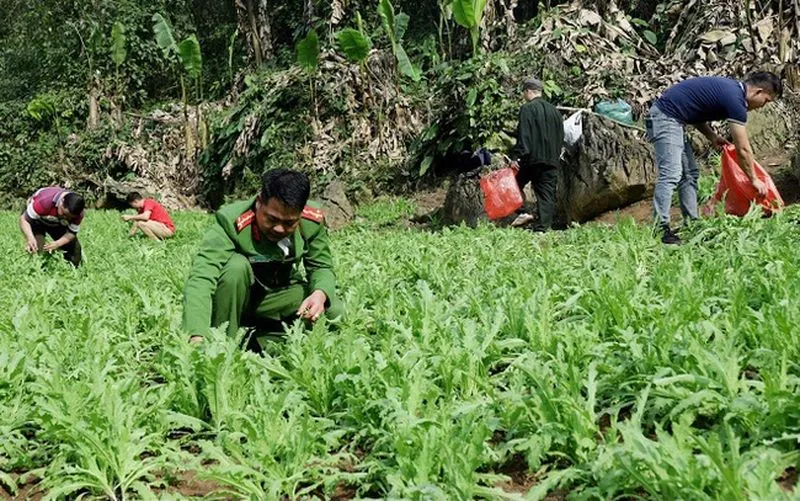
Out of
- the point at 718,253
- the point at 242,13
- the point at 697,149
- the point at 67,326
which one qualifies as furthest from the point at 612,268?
the point at 242,13

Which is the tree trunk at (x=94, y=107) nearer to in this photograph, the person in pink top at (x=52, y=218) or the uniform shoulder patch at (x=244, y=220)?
the person in pink top at (x=52, y=218)

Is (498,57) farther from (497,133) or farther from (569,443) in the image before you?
(569,443)

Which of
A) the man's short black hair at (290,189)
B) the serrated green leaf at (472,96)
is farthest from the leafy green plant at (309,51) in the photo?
the man's short black hair at (290,189)

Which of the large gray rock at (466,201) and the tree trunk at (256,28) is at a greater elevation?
the tree trunk at (256,28)

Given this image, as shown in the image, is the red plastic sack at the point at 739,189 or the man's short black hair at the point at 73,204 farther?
the man's short black hair at the point at 73,204

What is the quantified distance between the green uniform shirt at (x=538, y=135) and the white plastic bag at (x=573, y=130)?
1.15m

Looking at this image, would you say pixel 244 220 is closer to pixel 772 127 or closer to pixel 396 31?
pixel 772 127

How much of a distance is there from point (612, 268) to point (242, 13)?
16.1 metres

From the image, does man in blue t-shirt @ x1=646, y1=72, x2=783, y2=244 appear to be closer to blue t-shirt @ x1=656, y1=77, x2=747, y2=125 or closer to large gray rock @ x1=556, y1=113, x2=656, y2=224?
blue t-shirt @ x1=656, y1=77, x2=747, y2=125

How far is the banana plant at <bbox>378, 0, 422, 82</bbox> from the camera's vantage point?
43.6 ft

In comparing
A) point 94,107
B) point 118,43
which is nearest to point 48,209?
point 118,43

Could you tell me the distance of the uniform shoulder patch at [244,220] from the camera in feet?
12.3

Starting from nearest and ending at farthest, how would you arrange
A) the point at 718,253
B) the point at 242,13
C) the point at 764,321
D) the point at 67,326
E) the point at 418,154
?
the point at 764,321
the point at 67,326
the point at 718,253
the point at 418,154
the point at 242,13

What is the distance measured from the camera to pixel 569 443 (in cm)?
221
